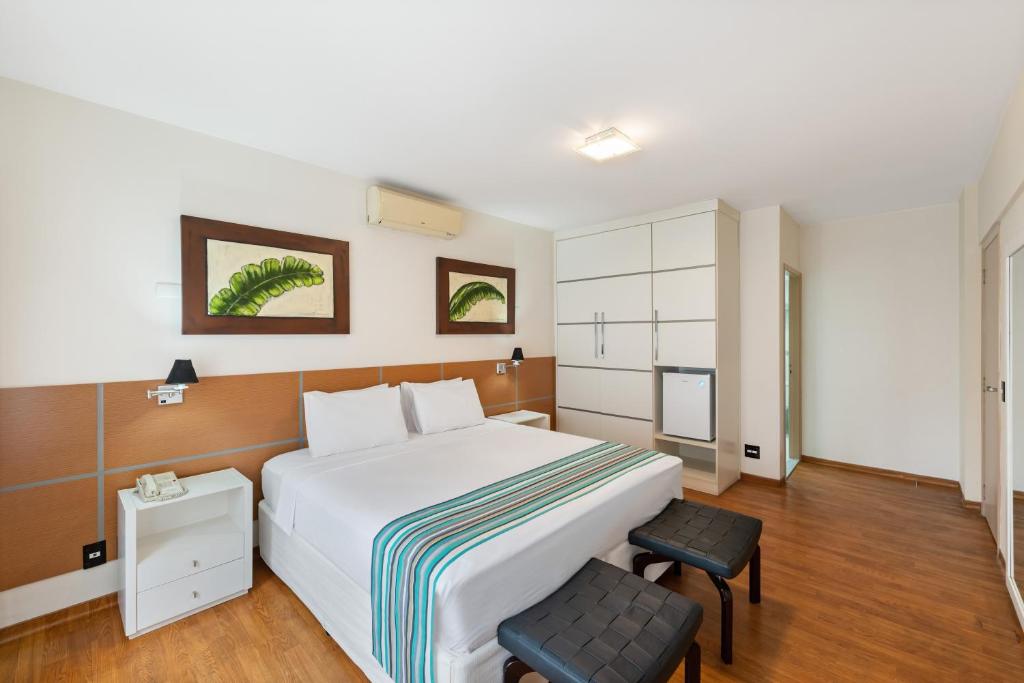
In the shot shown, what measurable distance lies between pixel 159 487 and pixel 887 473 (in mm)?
5810

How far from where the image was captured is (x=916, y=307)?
4.18 m

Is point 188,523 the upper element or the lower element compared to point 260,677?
upper

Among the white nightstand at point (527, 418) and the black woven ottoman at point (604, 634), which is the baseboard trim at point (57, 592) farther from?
the white nightstand at point (527, 418)

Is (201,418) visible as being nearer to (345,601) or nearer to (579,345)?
(345,601)

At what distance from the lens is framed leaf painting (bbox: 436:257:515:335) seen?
12.8 ft

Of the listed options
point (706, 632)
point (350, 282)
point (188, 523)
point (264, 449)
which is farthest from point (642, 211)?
point (188, 523)

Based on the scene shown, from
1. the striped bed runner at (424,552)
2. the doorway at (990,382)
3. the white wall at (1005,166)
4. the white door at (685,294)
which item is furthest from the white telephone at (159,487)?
the doorway at (990,382)

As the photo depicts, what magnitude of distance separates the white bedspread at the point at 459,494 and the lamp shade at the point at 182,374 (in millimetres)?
690

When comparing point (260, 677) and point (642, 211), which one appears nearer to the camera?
point (260, 677)

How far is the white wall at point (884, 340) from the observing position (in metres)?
4.05

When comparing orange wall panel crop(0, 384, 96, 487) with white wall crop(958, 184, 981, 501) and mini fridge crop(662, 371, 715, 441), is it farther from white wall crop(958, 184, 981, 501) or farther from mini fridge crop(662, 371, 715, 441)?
white wall crop(958, 184, 981, 501)

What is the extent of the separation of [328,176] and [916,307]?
5.24m

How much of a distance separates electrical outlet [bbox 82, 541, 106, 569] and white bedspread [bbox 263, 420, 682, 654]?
0.77 m

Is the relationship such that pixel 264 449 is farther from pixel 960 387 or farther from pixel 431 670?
pixel 960 387
